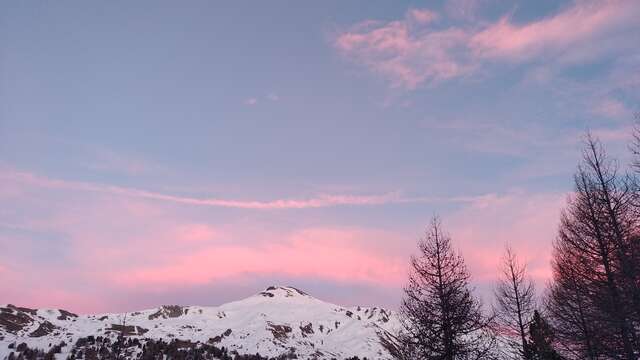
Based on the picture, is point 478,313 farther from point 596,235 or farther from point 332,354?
point 332,354

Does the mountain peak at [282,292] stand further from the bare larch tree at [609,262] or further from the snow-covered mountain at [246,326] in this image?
the bare larch tree at [609,262]

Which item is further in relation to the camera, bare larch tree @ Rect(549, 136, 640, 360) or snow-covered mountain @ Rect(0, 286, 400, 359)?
snow-covered mountain @ Rect(0, 286, 400, 359)

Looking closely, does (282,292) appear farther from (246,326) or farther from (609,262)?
(609,262)

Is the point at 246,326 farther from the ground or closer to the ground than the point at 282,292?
closer to the ground

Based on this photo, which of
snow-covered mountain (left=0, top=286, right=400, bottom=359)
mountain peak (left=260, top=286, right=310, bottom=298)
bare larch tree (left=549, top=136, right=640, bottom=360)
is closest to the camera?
bare larch tree (left=549, top=136, right=640, bottom=360)

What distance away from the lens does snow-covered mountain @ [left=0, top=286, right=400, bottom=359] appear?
3194 cm

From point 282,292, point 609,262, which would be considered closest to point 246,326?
point 282,292

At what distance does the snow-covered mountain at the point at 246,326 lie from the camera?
31.9 metres

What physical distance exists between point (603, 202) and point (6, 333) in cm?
3286

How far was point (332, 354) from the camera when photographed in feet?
151

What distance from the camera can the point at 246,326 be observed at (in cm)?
5606

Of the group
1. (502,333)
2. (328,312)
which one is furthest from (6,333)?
(328,312)

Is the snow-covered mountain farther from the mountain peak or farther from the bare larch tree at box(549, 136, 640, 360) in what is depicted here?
the bare larch tree at box(549, 136, 640, 360)

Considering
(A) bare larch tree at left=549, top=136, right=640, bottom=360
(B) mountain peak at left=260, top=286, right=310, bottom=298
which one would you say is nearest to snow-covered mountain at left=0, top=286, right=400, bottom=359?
(B) mountain peak at left=260, top=286, right=310, bottom=298
